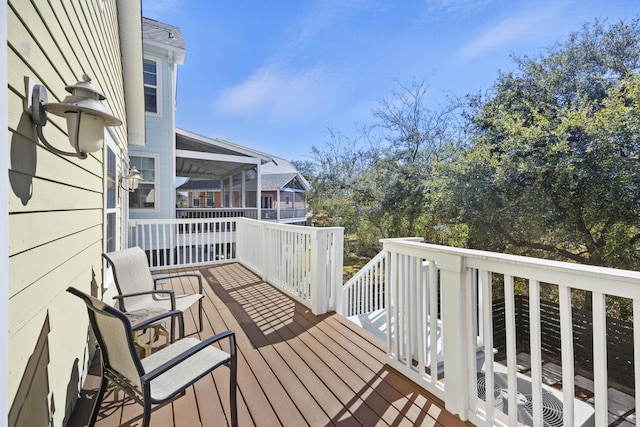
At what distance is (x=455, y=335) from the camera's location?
1.97 m

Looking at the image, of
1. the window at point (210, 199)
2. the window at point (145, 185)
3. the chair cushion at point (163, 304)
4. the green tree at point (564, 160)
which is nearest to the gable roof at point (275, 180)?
the window at point (210, 199)

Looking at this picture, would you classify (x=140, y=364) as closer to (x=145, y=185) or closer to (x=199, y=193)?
(x=145, y=185)

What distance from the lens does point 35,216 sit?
1.38 metres

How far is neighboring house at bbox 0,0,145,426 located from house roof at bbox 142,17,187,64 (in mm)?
6530

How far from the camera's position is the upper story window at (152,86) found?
8523 mm

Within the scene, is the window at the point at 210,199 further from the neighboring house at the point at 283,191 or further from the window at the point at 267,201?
the neighboring house at the point at 283,191

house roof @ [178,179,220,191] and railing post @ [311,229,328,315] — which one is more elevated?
house roof @ [178,179,220,191]

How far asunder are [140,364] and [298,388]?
1254 millimetres

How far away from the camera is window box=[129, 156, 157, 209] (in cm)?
824

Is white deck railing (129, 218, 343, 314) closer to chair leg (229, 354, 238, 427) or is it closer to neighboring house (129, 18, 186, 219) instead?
chair leg (229, 354, 238, 427)

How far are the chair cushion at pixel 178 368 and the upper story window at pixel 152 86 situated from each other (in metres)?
8.56

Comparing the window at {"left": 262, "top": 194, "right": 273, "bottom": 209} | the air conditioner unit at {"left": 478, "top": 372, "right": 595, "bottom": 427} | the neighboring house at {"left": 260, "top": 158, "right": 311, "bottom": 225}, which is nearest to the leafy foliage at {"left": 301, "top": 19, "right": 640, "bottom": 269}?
the air conditioner unit at {"left": 478, "top": 372, "right": 595, "bottom": 427}

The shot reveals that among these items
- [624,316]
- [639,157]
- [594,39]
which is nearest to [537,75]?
[594,39]

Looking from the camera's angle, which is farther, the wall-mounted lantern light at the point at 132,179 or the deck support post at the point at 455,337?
the wall-mounted lantern light at the point at 132,179
